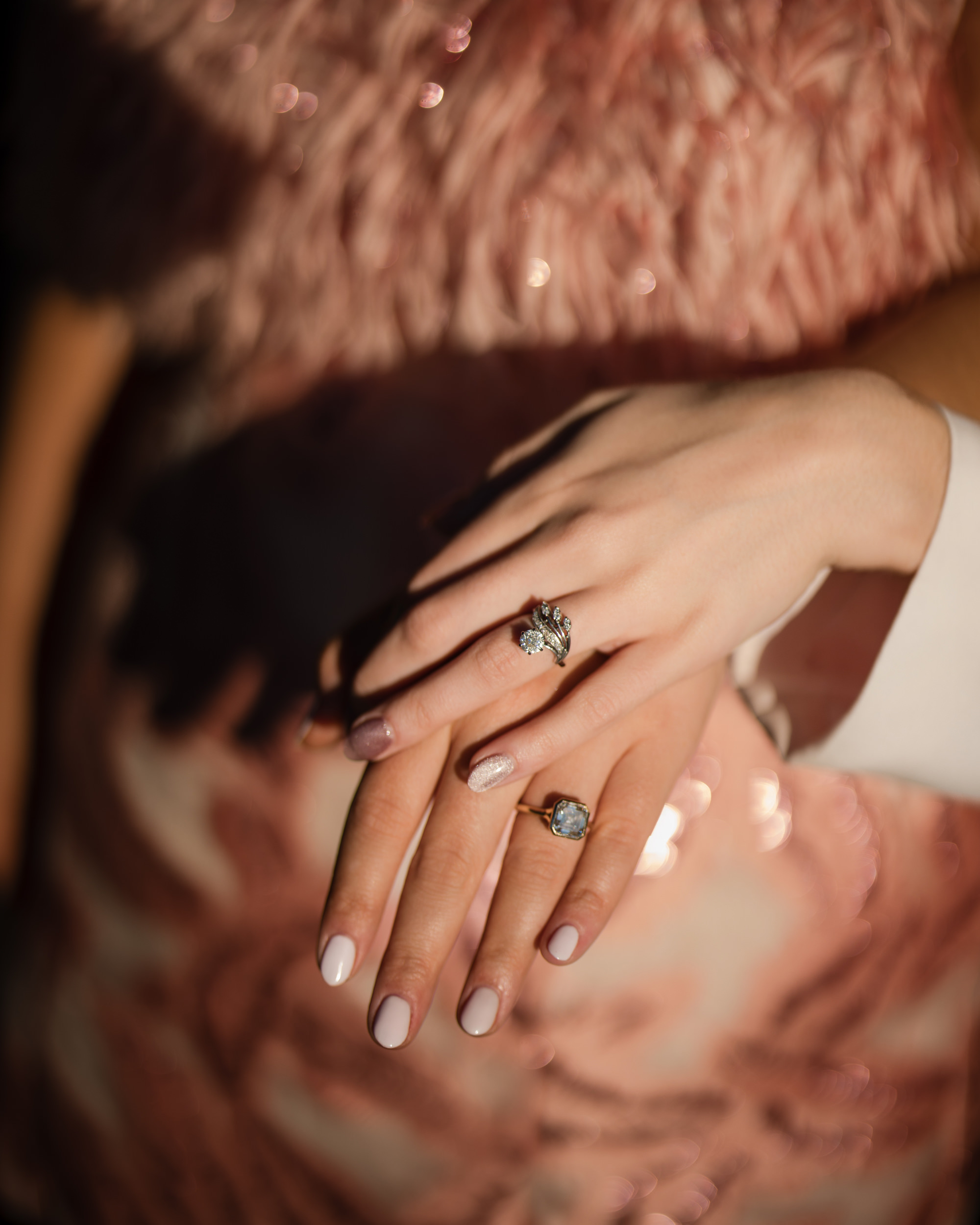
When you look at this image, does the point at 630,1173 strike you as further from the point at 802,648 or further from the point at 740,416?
the point at 740,416

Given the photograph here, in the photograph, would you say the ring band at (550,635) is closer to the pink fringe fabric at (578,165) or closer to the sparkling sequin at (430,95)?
the pink fringe fabric at (578,165)

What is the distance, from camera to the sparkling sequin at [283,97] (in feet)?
1.89

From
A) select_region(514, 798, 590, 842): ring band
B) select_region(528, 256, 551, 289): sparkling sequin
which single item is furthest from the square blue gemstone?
select_region(528, 256, 551, 289): sparkling sequin

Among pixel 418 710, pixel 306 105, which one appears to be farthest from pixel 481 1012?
pixel 306 105

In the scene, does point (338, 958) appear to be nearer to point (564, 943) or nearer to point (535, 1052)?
point (564, 943)

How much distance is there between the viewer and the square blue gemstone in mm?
433

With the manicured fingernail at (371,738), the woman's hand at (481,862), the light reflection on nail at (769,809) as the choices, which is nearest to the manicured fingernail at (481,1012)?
the woman's hand at (481,862)

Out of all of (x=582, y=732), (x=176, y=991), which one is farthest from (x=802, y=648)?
(x=176, y=991)

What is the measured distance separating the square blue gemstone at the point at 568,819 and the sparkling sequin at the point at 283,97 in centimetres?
46

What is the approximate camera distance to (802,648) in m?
0.51

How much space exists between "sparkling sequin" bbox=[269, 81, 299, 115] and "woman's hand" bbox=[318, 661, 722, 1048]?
40cm

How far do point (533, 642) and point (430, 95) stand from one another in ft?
1.21

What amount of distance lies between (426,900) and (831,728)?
24 cm

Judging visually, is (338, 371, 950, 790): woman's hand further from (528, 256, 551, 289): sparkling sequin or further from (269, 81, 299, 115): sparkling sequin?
(269, 81, 299, 115): sparkling sequin
